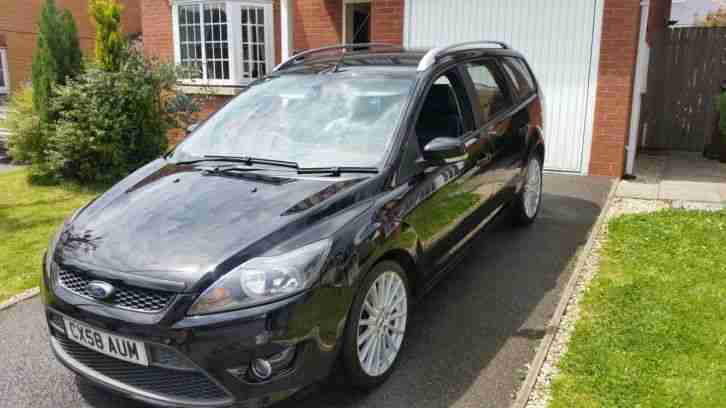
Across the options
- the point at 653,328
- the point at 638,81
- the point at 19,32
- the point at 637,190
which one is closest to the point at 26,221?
the point at 653,328

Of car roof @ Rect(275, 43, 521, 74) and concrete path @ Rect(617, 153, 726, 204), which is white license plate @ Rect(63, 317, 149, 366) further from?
concrete path @ Rect(617, 153, 726, 204)

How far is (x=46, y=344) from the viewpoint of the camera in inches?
156

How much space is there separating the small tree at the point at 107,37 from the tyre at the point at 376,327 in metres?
6.56

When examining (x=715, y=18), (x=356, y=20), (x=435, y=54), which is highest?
(x=715, y=18)

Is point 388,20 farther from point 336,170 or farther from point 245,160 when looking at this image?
point 336,170

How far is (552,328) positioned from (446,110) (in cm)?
163

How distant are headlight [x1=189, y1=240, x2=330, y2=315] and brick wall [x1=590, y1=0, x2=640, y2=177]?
667 centimetres

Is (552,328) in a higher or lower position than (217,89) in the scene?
lower

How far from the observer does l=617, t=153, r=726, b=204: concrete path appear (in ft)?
24.7

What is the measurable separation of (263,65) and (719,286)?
9642mm

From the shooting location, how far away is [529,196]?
242 inches

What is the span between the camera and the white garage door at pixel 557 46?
27.4 feet

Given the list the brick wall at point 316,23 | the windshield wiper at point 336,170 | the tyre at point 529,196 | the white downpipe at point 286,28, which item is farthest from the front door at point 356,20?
the windshield wiper at point 336,170

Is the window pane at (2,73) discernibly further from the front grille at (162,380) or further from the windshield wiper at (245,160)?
the front grille at (162,380)
